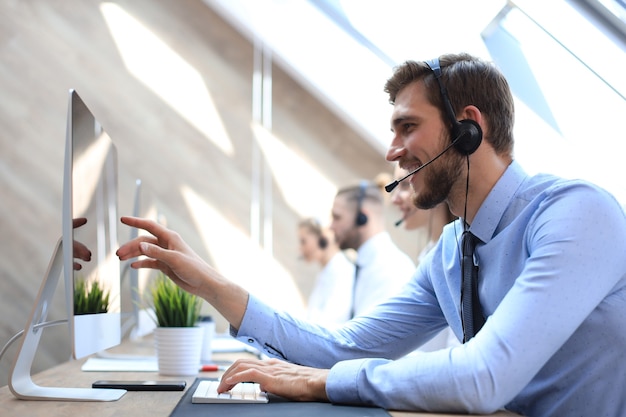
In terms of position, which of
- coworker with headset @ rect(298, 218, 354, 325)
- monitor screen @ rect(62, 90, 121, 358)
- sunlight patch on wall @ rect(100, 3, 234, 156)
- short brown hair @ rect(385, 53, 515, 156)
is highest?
sunlight patch on wall @ rect(100, 3, 234, 156)

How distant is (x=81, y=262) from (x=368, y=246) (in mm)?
2943

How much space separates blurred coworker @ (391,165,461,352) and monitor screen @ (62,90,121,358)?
746 mm

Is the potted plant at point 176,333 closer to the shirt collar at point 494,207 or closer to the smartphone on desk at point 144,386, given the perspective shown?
the smartphone on desk at point 144,386

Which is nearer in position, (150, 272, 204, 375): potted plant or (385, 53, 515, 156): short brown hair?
(385, 53, 515, 156): short brown hair

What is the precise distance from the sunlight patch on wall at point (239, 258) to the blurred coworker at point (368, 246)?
976mm

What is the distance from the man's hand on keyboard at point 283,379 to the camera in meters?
1.36

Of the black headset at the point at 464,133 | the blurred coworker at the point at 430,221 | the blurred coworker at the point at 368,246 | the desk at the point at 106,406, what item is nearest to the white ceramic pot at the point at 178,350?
the desk at the point at 106,406

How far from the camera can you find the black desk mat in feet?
3.97

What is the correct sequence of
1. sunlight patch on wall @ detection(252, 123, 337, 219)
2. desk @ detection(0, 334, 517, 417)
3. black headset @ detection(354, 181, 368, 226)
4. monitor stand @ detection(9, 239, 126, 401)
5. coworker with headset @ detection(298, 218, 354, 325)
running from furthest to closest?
sunlight patch on wall @ detection(252, 123, 337, 219)
black headset @ detection(354, 181, 368, 226)
coworker with headset @ detection(298, 218, 354, 325)
monitor stand @ detection(9, 239, 126, 401)
desk @ detection(0, 334, 517, 417)

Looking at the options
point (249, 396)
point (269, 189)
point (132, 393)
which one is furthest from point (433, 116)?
point (269, 189)

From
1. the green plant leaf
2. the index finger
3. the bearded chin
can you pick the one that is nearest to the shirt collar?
the bearded chin

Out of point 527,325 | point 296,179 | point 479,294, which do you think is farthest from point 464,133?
point 296,179

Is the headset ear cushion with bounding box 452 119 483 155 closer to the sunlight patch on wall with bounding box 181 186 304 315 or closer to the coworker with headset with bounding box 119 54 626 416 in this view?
the coworker with headset with bounding box 119 54 626 416

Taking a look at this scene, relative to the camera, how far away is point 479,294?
1509 millimetres
